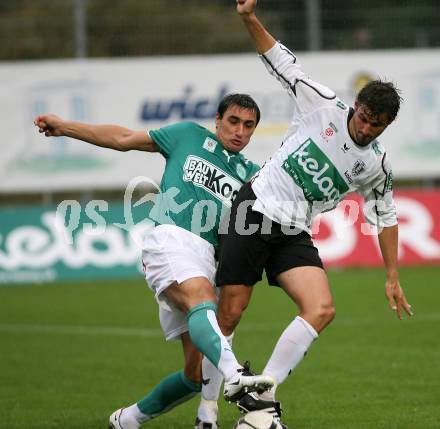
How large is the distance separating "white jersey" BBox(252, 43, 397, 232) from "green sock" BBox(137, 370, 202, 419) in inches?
56.1

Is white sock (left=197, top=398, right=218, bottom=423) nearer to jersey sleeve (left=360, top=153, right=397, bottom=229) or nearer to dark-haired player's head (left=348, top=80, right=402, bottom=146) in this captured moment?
jersey sleeve (left=360, top=153, right=397, bottom=229)

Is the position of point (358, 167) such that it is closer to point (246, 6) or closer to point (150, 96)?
point (246, 6)

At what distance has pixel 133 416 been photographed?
766 centimetres

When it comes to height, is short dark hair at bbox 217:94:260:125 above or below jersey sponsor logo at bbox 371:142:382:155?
above

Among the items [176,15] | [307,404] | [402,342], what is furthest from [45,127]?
[176,15]

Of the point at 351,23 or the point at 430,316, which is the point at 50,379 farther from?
the point at 351,23

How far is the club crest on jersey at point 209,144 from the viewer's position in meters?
7.65

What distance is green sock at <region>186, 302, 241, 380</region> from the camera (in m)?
6.50

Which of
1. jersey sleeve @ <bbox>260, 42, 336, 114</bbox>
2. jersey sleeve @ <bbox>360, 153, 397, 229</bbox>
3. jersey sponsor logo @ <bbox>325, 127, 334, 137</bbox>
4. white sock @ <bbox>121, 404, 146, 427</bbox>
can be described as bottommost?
white sock @ <bbox>121, 404, 146, 427</bbox>

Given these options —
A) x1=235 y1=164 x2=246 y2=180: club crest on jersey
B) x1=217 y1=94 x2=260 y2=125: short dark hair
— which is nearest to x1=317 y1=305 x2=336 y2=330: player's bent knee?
x1=235 y1=164 x2=246 y2=180: club crest on jersey

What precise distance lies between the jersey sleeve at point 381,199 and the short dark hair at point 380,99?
0.51 meters

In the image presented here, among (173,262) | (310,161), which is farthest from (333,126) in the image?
(173,262)

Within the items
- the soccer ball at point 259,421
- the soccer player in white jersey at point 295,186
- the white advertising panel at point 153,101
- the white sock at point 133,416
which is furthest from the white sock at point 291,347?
the white advertising panel at point 153,101

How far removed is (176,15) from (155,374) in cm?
1179
